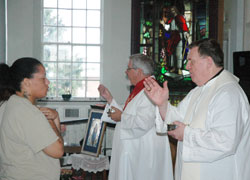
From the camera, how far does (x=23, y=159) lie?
2.09 m

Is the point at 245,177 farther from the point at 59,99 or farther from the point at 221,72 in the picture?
the point at 59,99

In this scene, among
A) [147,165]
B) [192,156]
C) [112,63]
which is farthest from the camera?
[112,63]

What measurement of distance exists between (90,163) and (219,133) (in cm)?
326

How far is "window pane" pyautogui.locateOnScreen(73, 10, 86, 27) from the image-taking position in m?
7.25

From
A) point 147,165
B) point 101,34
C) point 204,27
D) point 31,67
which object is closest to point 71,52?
point 101,34

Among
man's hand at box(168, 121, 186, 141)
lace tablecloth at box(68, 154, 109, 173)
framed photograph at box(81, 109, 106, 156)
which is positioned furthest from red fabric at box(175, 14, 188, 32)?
man's hand at box(168, 121, 186, 141)

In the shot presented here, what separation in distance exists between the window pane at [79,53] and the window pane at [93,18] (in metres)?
0.53

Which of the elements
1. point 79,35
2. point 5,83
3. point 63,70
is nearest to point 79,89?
point 63,70

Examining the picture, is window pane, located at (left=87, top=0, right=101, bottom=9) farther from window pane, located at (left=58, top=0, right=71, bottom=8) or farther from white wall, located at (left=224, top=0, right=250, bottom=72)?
white wall, located at (left=224, top=0, right=250, bottom=72)

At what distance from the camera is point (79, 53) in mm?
7289

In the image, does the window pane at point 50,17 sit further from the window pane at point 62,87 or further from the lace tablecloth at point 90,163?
the lace tablecloth at point 90,163

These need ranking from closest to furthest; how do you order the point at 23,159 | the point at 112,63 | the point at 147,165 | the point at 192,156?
the point at 23,159
the point at 192,156
the point at 147,165
the point at 112,63

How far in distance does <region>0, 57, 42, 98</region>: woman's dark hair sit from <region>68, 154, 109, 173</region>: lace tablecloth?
3.05m

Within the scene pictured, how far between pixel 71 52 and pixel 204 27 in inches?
114
